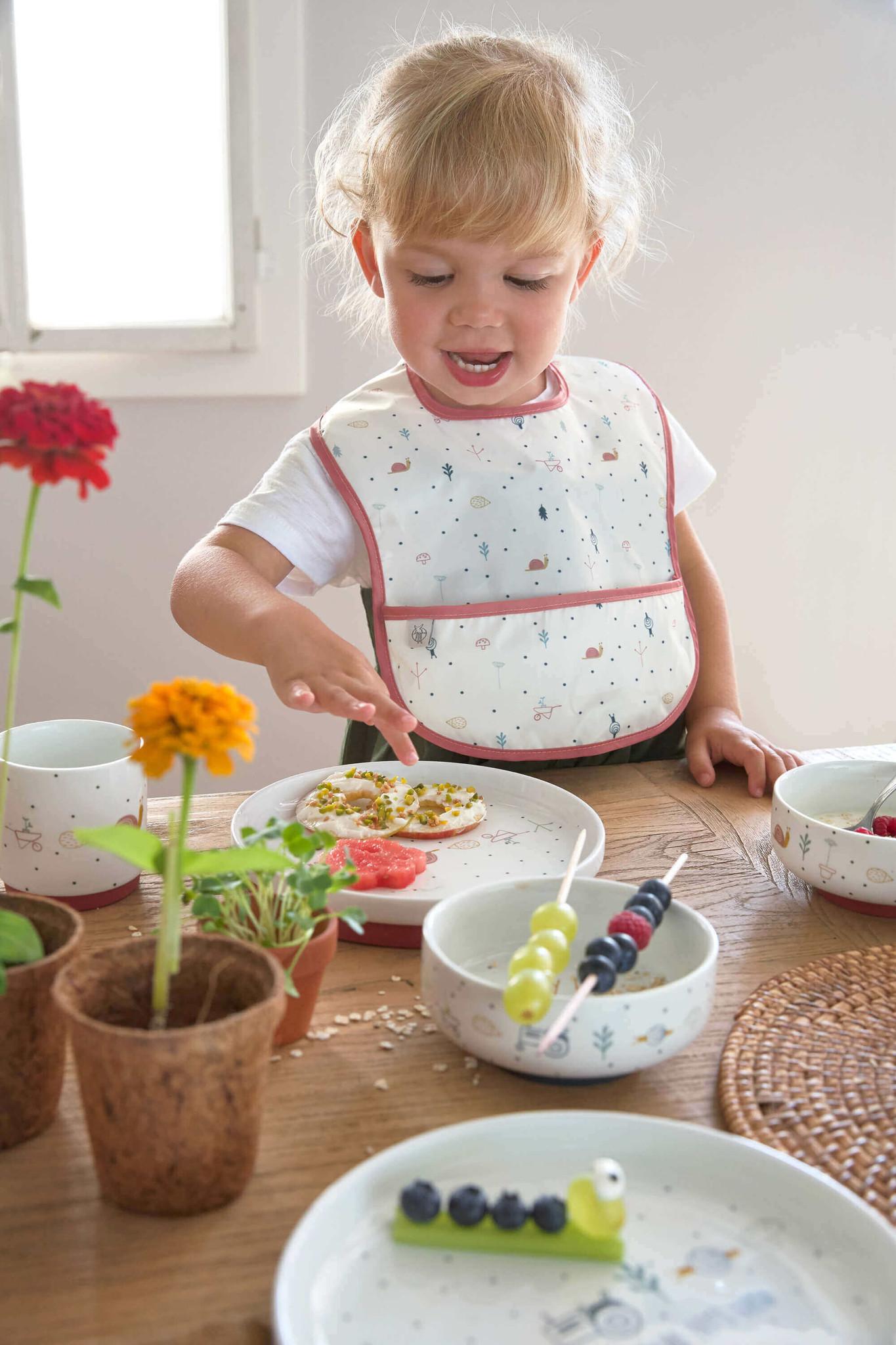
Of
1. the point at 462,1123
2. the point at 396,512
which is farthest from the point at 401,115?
the point at 462,1123

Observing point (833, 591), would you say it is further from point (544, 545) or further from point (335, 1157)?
point (335, 1157)

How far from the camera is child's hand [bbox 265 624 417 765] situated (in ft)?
3.23

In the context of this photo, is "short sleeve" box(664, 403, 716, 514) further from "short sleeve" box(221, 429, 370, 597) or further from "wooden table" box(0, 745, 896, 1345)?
"wooden table" box(0, 745, 896, 1345)

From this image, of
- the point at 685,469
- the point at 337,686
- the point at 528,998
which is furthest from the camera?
the point at 685,469

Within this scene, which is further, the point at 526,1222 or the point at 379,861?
the point at 379,861

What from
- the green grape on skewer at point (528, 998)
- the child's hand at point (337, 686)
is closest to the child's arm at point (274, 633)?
the child's hand at point (337, 686)

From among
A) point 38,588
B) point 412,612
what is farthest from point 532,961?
point 412,612

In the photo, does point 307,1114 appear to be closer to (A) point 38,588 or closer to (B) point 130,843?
(B) point 130,843

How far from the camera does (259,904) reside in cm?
77

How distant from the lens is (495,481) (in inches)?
58.9

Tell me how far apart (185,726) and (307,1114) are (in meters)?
0.27

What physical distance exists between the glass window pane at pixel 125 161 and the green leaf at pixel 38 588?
6.19ft

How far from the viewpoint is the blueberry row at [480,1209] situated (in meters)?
0.56

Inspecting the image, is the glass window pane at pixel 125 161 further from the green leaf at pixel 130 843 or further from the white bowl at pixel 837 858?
the green leaf at pixel 130 843
